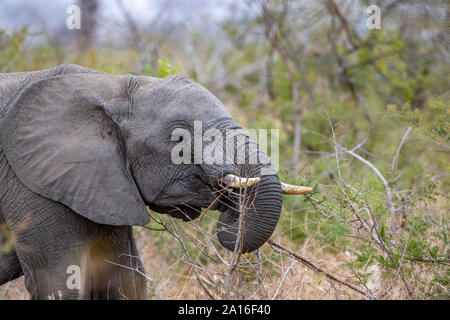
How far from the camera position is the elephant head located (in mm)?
3923

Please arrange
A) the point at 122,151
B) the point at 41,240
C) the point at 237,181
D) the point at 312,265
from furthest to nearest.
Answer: the point at 312,265 < the point at 122,151 < the point at 41,240 < the point at 237,181

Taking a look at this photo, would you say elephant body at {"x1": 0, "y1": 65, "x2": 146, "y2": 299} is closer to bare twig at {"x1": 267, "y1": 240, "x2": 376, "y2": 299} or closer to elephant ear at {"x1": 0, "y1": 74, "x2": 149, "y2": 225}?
elephant ear at {"x1": 0, "y1": 74, "x2": 149, "y2": 225}

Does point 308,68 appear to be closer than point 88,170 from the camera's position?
No

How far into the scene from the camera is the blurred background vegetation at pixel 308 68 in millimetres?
6301

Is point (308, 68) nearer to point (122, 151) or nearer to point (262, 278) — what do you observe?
point (262, 278)

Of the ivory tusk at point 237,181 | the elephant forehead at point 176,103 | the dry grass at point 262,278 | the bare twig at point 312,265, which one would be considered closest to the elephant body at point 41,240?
the dry grass at point 262,278

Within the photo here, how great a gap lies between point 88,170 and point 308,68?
26.6 ft

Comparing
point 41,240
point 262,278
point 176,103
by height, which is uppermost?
point 176,103

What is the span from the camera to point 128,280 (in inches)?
174

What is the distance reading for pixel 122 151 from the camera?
408cm

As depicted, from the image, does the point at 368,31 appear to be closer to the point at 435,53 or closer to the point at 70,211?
the point at 435,53

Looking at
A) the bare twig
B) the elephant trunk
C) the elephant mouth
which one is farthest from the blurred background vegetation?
the elephant trunk

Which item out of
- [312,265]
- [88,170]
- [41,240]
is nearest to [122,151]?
[88,170]
